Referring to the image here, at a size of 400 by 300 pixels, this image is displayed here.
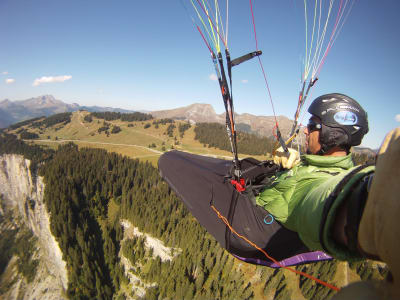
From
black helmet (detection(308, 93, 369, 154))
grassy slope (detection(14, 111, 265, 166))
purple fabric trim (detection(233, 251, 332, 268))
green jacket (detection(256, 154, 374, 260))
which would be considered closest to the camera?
green jacket (detection(256, 154, 374, 260))

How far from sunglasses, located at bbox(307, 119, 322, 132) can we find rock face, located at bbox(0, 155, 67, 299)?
47.1 metres

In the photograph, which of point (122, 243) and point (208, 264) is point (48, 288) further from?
point (208, 264)

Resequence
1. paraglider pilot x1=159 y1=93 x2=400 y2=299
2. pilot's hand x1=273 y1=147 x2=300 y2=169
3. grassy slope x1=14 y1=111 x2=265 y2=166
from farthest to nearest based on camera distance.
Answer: grassy slope x1=14 y1=111 x2=265 y2=166
pilot's hand x1=273 y1=147 x2=300 y2=169
paraglider pilot x1=159 y1=93 x2=400 y2=299

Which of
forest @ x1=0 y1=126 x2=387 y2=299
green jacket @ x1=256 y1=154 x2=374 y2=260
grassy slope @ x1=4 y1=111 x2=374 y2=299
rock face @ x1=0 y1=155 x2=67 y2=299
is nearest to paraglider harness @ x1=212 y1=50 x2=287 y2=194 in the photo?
green jacket @ x1=256 y1=154 x2=374 y2=260

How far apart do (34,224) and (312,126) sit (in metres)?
75.1

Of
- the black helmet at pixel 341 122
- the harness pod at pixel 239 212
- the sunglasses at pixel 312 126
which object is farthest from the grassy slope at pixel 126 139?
the black helmet at pixel 341 122

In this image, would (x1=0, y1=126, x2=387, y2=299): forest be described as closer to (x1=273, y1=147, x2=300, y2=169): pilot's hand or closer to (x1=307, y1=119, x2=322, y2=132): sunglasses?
(x1=273, y1=147, x2=300, y2=169): pilot's hand

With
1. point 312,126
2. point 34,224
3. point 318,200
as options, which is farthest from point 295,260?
point 34,224

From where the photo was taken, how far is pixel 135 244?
35031 millimetres

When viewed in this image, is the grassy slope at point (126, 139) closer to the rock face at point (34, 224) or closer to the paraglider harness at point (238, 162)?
the rock face at point (34, 224)

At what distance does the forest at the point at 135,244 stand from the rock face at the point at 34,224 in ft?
12.8

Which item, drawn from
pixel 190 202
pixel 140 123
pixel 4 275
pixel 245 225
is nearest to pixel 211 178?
pixel 190 202

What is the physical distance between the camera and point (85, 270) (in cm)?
3253

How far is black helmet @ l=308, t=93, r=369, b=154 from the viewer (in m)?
2.71
